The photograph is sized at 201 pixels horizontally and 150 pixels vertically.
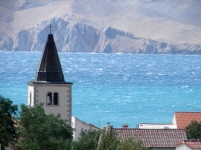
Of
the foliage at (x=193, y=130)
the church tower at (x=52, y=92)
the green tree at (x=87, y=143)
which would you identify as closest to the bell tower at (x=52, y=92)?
the church tower at (x=52, y=92)

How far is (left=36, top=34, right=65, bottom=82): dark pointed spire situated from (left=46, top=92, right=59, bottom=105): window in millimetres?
402

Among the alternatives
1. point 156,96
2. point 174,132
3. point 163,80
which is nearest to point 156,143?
point 174,132

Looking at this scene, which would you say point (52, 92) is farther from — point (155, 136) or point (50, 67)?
point (155, 136)

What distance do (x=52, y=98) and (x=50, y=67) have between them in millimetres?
903

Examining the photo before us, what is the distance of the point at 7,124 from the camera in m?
19.7

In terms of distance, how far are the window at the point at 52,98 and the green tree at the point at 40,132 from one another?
12.7 feet

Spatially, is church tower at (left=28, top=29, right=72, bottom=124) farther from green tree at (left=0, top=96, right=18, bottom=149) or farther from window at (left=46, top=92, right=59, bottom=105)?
green tree at (left=0, top=96, right=18, bottom=149)

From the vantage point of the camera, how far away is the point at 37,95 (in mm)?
25625

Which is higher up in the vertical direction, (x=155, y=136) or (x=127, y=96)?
(x=127, y=96)

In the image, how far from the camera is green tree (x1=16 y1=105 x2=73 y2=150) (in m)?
19.7

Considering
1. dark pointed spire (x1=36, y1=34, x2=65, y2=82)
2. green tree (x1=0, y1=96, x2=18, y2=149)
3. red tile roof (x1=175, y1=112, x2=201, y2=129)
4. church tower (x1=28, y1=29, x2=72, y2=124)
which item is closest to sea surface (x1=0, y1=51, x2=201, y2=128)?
red tile roof (x1=175, y1=112, x2=201, y2=129)

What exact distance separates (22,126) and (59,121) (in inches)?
30.2

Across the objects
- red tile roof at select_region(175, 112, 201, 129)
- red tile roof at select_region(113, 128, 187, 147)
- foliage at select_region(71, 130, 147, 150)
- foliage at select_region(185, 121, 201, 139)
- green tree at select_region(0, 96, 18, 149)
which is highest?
red tile roof at select_region(175, 112, 201, 129)

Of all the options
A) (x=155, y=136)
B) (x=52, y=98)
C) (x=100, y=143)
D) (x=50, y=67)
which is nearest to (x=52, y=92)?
(x=52, y=98)
